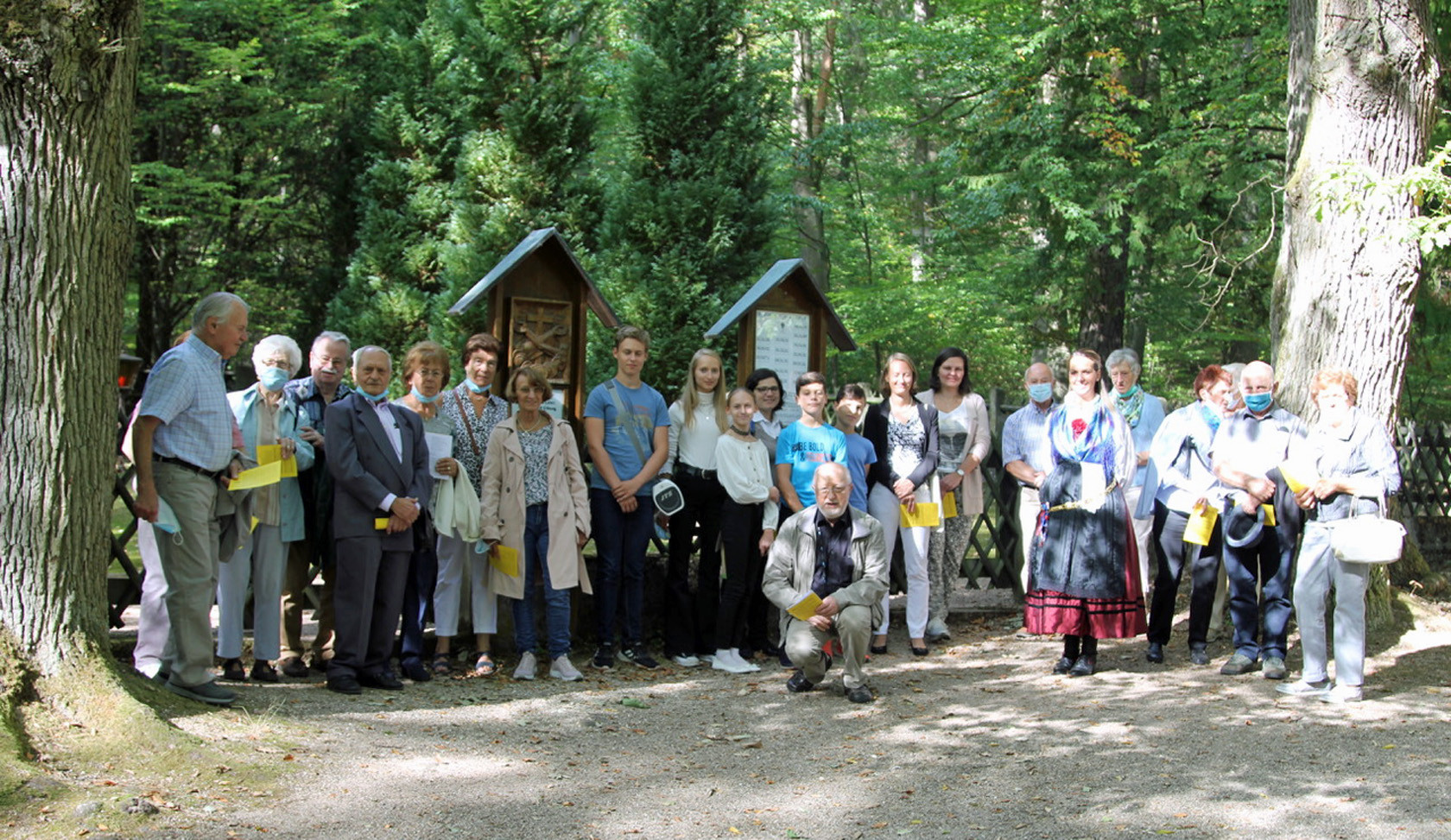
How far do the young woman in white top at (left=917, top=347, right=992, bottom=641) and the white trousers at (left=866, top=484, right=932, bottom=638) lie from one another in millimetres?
194

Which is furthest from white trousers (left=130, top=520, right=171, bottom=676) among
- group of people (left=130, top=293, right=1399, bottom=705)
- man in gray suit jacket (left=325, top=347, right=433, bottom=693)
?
man in gray suit jacket (left=325, top=347, right=433, bottom=693)

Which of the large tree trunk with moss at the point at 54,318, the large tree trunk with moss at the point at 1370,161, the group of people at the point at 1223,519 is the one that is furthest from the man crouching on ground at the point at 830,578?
the large tree trunk with moss at the point at 1370,161

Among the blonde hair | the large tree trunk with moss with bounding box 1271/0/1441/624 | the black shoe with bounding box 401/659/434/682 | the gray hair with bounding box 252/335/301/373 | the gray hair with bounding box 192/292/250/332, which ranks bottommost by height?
the black shoe with bounding box 401/659/434/682

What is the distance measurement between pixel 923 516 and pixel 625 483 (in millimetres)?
1994

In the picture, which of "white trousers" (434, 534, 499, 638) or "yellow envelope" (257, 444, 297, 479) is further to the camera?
"white trousers" (434, 534, 499, 638)

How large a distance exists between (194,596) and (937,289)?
1498cm

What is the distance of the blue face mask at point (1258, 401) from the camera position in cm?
686

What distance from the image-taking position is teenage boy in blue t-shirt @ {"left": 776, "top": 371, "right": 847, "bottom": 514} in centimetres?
735

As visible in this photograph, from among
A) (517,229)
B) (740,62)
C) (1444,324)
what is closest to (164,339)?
(517,229)

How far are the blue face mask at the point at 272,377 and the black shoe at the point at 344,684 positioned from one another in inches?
58.2

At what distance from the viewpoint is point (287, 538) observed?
6348mm

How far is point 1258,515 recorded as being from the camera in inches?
270

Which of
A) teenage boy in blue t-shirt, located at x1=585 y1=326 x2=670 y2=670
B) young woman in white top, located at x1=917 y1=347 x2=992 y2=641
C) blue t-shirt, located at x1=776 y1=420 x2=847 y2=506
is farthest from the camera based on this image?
young woman in white top, located at x1=917 y1=347 x2=992 y2=641

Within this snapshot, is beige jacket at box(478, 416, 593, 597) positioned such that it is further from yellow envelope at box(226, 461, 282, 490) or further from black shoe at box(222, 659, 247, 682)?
black shoe at box(222, 659, 247, 682)
